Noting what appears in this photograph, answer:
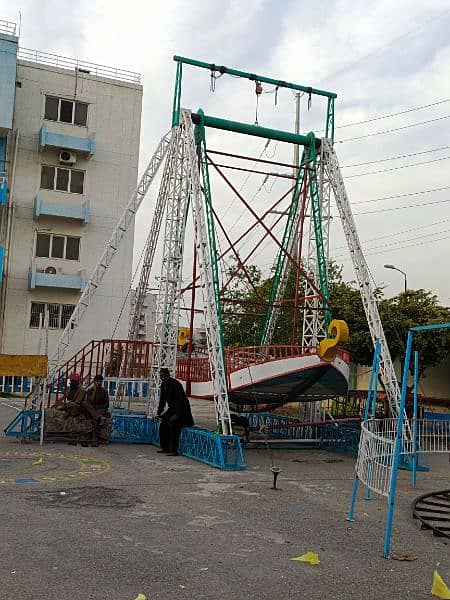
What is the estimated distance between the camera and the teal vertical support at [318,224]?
1697cm

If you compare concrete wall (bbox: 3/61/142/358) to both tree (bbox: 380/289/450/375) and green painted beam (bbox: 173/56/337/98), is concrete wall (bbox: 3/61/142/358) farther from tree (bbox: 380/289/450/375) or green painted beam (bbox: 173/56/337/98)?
green painted beam (bbox: 173/56/337/98)

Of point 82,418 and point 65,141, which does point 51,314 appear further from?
point 82,418

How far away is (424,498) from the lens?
1038 cm

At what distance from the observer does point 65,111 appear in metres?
35.1

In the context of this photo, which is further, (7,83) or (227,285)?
(7,83)

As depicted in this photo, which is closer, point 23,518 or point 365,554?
point 365,554

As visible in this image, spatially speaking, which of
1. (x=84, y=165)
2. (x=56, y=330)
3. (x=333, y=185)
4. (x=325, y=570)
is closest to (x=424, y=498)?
(x=325, y=570)

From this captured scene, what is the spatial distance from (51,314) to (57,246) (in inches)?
138

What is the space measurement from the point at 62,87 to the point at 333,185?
22444mm

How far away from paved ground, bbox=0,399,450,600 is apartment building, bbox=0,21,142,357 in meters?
22.2

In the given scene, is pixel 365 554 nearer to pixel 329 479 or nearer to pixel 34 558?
pixel 34 558

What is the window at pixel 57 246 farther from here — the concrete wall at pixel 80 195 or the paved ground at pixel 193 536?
the paved ground at pixel 193 536

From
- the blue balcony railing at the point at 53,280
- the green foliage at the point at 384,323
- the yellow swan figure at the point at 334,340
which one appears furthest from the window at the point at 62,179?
the yellow swan figure at the point at 334,340

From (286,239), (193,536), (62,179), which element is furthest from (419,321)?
(193,536)
